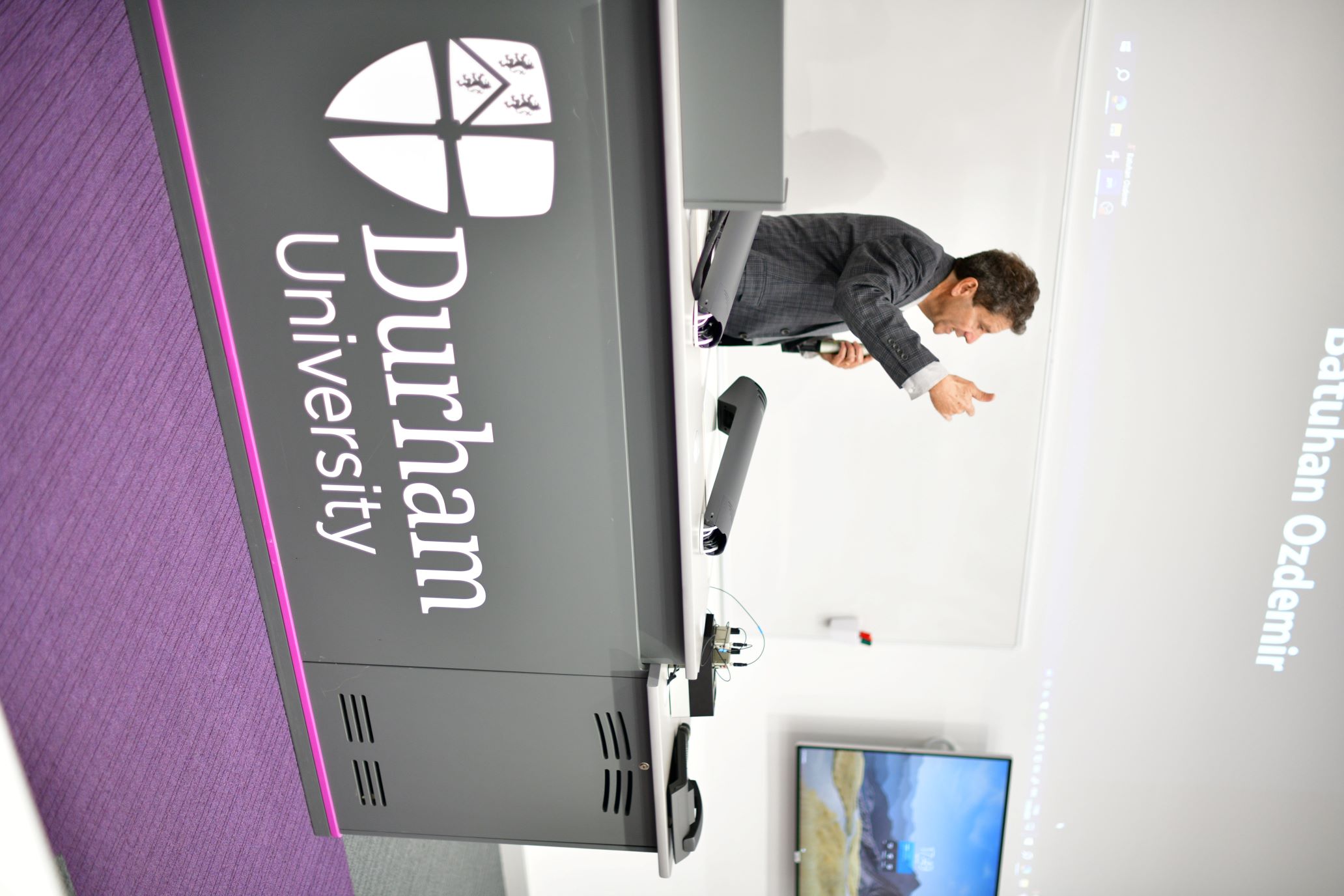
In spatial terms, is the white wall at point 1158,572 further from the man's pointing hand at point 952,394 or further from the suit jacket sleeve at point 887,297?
the man's pointing hand at point 952,394

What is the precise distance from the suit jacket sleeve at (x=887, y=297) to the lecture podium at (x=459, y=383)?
0.29m

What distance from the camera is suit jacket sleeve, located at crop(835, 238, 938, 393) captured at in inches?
53.8

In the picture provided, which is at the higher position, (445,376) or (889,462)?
(445,376)

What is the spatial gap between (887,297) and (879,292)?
0.02 metres

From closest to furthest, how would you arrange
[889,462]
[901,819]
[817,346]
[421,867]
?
[817,346] < [889,462] < [421,867] < [901,819]

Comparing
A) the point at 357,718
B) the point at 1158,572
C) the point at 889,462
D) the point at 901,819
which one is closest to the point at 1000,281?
the point at 889,462

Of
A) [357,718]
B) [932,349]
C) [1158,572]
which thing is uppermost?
[932,349]

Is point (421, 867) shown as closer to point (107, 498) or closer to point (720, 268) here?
point (107, 498)

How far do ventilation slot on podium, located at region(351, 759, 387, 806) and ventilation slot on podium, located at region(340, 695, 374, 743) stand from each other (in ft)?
0.15

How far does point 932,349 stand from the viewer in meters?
2.29

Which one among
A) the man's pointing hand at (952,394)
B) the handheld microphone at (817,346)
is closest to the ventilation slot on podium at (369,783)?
the man's pointing hand at (952,394)

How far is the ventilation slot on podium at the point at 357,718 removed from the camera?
1327mm

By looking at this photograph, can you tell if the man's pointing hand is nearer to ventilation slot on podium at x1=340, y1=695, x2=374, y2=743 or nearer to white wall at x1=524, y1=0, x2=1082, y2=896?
white wall at x1=524, y1=0, x2=1082, y2=896

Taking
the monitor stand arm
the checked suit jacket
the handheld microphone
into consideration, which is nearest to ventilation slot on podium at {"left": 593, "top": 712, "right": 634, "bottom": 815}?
the monitor stand arm
